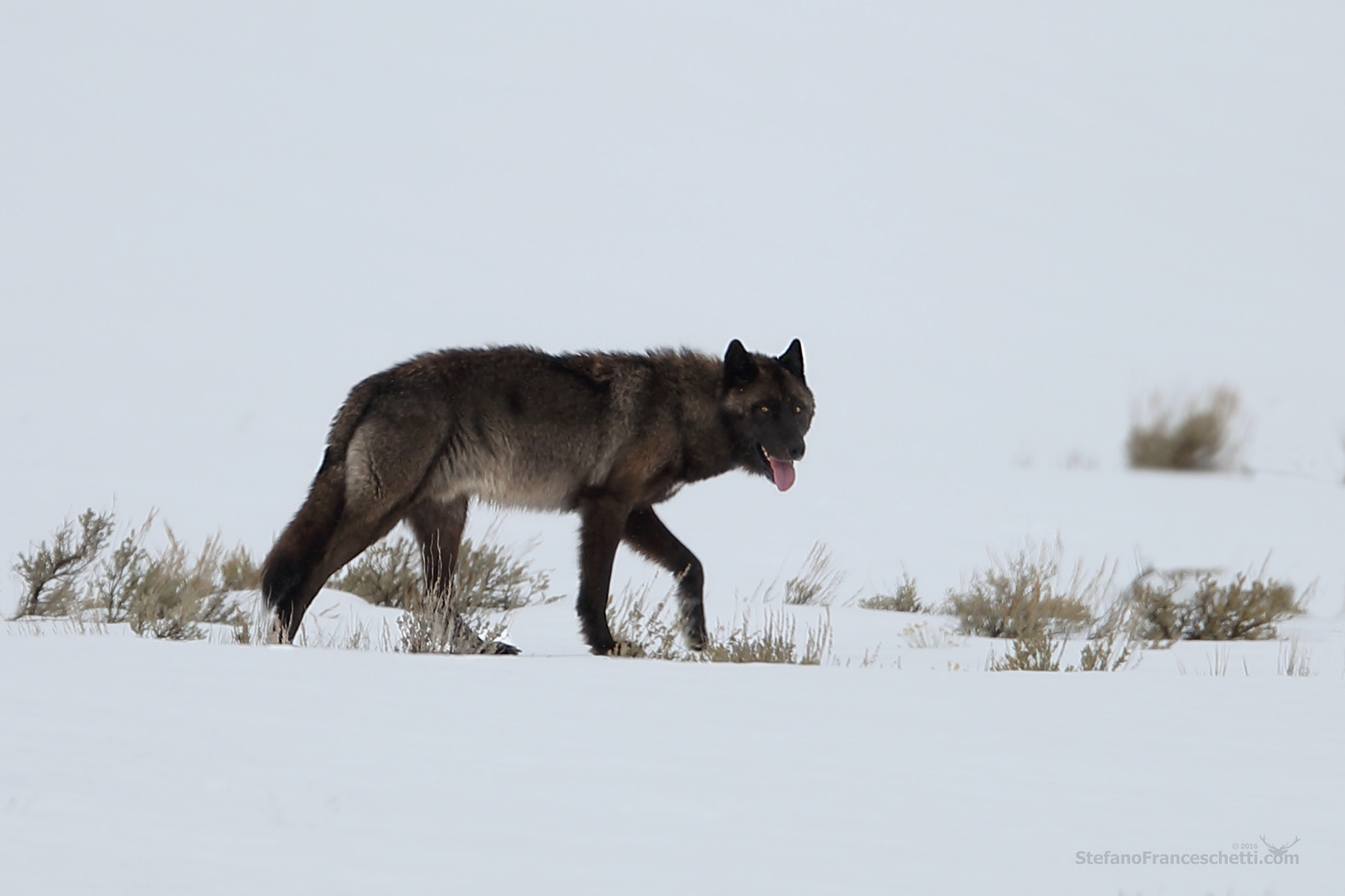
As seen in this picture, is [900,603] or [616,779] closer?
[616,779]

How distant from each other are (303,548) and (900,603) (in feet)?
18.6

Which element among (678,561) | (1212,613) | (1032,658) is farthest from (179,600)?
(1212,613)

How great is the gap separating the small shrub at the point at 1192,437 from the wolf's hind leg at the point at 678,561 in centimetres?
1666

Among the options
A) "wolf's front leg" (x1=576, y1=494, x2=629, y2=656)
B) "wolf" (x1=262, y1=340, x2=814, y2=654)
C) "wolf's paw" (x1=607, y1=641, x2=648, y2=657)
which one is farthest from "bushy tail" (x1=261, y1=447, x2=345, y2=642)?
"wolf's paw" (x1=607, y1=641, x2=648, y2=657)

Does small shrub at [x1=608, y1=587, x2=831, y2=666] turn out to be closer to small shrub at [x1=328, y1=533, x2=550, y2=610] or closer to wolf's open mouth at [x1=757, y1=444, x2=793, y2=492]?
wolf's open mouth at [x1=757, y1=444, x2=793, y2=492]

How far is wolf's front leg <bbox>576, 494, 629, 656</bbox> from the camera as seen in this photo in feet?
24.3

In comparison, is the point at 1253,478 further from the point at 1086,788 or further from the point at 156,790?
the point at 156,790

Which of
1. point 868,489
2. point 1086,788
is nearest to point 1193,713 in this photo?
point 1086,788

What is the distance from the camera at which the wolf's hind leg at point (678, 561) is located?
7879 mm

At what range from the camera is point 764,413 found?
7988 millimetres

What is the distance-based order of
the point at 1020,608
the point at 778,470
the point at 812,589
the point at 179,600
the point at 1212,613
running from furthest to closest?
the point at 812,589, the point at 1212,613, the point at 1020,608, the point at 179,600, the point at 778,470

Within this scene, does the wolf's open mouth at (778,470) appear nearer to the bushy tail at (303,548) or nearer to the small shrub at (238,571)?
the bushy tail at (303,548)

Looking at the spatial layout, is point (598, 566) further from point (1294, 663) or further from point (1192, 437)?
point (1192, 437)

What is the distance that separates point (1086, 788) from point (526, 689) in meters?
2.02
